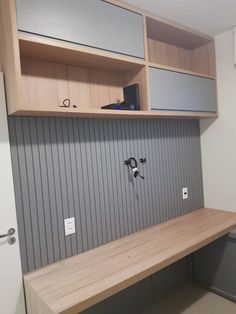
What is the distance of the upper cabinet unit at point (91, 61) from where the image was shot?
1.33 m

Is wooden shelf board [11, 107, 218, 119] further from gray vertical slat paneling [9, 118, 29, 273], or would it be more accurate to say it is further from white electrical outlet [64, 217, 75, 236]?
white electrical outlet [64, 217, 75, 236]

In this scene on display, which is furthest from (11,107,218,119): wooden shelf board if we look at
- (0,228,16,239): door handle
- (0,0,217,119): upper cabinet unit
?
(0,228,16,239): door handle

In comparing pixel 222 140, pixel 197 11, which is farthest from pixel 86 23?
pixel 222 140

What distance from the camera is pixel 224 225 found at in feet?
6.80

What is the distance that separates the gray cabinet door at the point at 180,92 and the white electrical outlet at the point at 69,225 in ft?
3.35

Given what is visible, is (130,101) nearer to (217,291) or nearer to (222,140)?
(222,140)

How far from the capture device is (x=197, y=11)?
6.26ft

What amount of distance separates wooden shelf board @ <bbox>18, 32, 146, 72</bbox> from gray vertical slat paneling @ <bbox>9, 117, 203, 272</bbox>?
40 centimetres

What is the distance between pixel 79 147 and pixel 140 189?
0.69 metres

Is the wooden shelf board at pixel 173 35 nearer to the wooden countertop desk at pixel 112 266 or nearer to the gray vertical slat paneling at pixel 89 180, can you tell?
the gray vertical slat paneling at pixel 89 180

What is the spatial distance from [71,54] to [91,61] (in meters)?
0.20

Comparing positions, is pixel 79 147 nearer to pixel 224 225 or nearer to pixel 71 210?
pixel 71 210

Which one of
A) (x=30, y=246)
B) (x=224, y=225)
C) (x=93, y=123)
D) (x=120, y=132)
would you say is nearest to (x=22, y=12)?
(x=93, y=123)

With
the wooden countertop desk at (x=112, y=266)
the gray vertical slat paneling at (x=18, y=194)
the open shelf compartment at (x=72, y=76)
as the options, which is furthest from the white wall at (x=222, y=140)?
the gray vertical slat paneling at (x=18, y=194)
